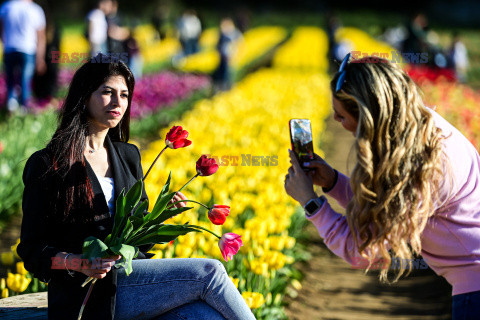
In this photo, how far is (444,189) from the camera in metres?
1.92

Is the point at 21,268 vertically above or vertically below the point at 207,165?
below

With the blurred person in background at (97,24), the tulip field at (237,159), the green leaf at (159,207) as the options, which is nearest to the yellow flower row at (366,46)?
the tulip field at (237,159)

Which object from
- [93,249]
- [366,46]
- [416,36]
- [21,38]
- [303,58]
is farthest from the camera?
[366,46]

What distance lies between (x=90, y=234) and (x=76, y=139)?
337 mm

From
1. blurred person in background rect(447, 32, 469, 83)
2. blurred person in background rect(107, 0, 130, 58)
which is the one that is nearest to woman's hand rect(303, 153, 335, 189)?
blurred person in background rect(107, 0, 130, 58)

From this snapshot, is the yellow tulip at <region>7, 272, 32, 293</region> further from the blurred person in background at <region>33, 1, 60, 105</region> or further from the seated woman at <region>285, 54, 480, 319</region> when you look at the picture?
the blurred person in background at <region>33, 1, 60, 105</region>

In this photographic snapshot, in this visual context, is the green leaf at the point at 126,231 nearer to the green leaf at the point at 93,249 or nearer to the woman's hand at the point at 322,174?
the green leaf at the point at 93,249

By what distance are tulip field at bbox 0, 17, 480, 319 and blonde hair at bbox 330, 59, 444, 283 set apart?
53cm

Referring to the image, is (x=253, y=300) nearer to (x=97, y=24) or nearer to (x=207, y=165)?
(x=207, y=165)

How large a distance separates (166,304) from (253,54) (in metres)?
18.9

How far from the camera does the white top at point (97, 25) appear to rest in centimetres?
998

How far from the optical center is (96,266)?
6.29ft

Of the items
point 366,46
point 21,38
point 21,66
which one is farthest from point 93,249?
point 366,46

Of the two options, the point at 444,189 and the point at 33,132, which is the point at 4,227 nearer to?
the point at 33,132
